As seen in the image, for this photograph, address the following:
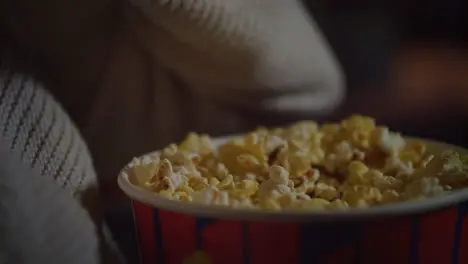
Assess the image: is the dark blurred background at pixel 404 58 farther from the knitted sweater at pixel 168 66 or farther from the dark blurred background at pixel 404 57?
the knitted sweater at pixel 168 66

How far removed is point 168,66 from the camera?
0.56 m

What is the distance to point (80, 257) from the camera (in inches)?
14.8

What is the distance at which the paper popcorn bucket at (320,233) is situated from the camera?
349 millimetres

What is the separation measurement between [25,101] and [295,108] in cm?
25

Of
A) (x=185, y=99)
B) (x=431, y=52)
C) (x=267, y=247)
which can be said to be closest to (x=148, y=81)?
(x=185, y=99)

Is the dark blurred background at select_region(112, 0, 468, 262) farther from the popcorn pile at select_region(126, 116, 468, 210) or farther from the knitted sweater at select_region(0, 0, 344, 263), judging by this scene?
the popcorn pile at select_region(126, 116, 468, 210)

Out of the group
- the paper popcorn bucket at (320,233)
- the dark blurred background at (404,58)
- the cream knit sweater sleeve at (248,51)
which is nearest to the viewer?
the paper popcorn bucket at (320,233)

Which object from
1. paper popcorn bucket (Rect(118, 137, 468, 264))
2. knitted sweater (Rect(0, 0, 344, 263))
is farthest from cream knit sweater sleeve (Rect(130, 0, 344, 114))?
paper popcorn bucket (Rect(118, 137, 468, 264))

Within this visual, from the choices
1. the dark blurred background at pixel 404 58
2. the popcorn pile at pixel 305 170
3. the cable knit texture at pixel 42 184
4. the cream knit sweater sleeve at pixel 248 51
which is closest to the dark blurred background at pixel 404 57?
the dark blurred background at pixel 404 58

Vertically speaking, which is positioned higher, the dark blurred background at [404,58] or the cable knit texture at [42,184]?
the cable knit texture at [42,184]

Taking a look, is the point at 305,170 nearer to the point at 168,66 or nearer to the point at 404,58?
the point at 168,66

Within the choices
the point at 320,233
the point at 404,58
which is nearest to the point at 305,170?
the point at 320,233

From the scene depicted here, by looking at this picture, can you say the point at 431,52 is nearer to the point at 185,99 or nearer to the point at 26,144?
the point at 185,99

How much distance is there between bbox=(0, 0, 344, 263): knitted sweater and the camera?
502 mm
